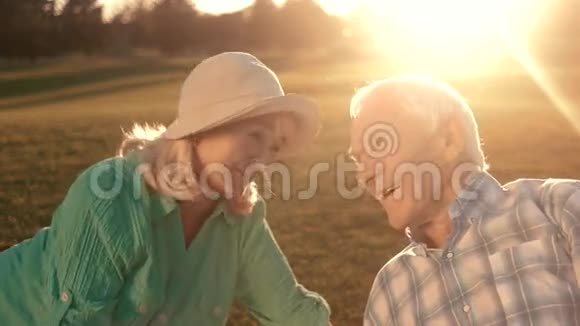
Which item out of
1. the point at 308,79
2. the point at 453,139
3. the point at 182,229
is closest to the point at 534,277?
the point at 453,139

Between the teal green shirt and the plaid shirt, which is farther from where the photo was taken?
the teal green shirt

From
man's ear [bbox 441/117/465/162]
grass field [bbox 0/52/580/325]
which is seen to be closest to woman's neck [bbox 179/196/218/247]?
man's ear [bbox 441/117/465/162]

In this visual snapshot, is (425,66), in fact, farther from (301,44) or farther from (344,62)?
(301,44)

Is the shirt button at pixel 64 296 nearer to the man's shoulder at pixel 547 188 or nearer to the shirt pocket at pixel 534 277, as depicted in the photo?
the shirt pocket at pixel 534 277

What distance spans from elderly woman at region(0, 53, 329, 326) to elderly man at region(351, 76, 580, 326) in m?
0.45

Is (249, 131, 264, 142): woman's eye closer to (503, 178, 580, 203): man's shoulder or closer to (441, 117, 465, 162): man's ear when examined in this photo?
(441, 117, 465, 162): man's ear

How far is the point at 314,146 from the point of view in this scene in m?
14.7

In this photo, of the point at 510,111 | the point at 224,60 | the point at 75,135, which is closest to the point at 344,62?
the point at 510,111

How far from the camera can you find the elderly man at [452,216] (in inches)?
113

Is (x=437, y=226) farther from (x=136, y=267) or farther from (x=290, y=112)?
(x=136, y=267)

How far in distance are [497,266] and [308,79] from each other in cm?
2973

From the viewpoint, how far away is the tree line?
137 ft

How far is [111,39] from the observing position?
46625 millimetres

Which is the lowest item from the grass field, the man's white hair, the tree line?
the grass field
